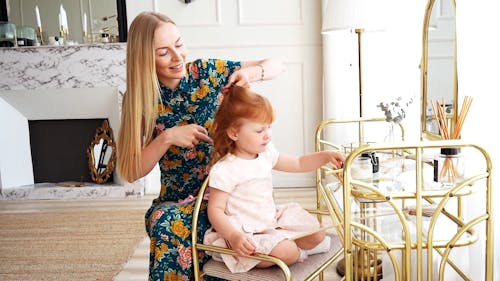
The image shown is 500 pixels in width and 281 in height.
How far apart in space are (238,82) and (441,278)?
2.86ft

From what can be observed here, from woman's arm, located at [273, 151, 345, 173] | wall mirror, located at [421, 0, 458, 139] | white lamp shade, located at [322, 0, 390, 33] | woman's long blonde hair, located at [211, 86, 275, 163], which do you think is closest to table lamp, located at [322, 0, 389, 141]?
white lamp shade, located at [322, 0, 390, 33]

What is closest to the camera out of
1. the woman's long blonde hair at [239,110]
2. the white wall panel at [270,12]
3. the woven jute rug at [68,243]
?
the woman's long blonde hair at [239,110]

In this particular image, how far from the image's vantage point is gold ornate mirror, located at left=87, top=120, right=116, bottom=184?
15.7ft

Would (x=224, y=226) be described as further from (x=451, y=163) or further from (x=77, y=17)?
(x=77, y=17)

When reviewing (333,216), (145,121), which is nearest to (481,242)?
(333,216)

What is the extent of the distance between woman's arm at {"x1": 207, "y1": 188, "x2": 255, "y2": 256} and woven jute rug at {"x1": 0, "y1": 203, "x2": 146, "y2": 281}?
4.70ft

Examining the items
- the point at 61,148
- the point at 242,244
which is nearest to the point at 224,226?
the point at 242,244

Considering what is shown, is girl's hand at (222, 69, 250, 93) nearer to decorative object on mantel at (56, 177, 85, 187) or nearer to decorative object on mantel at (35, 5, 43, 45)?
decorative object on mantel at (56, 177, 85, 187)

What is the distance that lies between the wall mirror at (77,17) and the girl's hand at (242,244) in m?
→ 3.41

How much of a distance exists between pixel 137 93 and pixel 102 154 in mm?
3191

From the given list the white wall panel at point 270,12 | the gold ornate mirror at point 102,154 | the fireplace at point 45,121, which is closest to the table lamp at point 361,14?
the white wall panel at point 270,12

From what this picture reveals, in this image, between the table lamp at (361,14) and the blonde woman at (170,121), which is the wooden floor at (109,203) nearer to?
the table lamp at (361,14)

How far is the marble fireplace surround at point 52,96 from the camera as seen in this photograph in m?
4.55

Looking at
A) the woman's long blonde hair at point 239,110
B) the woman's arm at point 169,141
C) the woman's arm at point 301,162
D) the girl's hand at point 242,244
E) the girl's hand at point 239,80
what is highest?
the girl's hand at point 239,80
